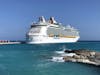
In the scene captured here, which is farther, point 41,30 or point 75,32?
point 75,32

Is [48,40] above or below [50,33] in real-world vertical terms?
below

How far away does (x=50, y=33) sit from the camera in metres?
95.4

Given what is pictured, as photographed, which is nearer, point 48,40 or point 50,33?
point 48,40

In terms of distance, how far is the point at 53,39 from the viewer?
95250mm

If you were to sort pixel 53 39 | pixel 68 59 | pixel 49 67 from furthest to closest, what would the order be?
pixel 53 39 < pixel 68 59 < pixel 49 67

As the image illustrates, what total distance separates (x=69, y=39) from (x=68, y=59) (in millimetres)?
73153

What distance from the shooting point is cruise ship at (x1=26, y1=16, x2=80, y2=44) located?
8969 cm

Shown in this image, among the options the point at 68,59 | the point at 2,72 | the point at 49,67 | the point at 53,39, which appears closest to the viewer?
the point at 2,72

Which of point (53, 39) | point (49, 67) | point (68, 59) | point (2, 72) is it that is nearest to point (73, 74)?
point (49, 67)

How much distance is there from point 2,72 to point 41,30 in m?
67.4

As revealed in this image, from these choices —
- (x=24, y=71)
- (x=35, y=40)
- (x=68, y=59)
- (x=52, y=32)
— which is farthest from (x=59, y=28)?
(x=24, y=71)

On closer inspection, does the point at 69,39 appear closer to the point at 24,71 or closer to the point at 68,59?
the point at 68,59

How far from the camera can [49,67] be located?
2753 cm

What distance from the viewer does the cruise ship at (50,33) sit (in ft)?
294
